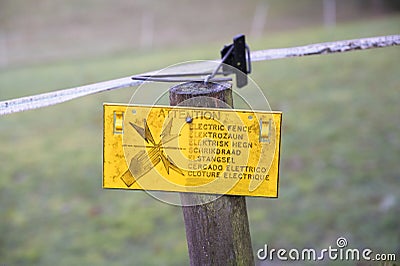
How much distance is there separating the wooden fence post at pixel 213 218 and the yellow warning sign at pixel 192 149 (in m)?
0.07

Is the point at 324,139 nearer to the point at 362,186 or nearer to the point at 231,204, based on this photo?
the point at 362,186

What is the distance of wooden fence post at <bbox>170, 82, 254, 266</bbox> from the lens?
1402mm

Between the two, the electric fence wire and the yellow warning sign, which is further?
the electric fence wire

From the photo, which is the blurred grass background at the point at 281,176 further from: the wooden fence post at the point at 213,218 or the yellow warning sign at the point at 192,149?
the yellow warning sign at the point at 192,149

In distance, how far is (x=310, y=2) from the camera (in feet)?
74.9

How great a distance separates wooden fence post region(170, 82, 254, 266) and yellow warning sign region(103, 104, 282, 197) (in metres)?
0.07

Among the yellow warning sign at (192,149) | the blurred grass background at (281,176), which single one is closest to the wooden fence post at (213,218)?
the yellow warning sign at (192,149)

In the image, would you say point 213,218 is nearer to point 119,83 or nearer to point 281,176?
point 119,83

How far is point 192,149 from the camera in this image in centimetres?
134

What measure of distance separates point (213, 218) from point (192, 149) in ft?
0.73

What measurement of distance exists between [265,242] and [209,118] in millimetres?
2708

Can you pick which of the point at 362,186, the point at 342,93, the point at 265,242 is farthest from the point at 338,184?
the point at 342,93

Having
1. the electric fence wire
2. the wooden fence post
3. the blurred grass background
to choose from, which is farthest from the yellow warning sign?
the blurred grass background

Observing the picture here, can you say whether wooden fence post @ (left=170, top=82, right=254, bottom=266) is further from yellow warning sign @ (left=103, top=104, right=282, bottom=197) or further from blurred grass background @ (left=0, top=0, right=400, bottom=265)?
blurred grass background @ (left=0, top=0, right=400, bottom=265)
